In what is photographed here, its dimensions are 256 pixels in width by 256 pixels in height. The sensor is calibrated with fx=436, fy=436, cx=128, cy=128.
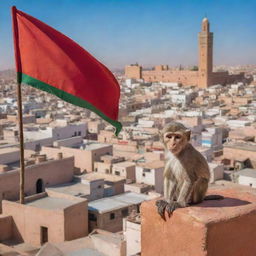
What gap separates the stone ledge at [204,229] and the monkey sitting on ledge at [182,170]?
0.10 m

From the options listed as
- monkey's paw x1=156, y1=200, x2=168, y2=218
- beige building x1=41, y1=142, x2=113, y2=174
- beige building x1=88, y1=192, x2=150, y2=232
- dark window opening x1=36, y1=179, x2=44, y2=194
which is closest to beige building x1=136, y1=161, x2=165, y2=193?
beige building x1=41, y1=142, x2=113, y2=174

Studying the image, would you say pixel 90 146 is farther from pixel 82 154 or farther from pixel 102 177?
pixel 102 177

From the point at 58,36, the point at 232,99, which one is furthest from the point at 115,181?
the point at 232,99

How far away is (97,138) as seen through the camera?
87.3 feet

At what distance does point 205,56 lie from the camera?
226ft

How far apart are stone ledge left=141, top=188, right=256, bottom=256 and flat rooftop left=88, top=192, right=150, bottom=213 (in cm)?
988

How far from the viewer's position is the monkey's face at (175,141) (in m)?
3.05

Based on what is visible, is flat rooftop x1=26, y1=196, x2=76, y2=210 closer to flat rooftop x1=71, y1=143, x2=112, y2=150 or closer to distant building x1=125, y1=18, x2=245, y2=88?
flat rooftop x1=71, y1=143, x2=112, y2=150

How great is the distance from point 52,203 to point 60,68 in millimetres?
8370

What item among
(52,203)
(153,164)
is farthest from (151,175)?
(52,203)

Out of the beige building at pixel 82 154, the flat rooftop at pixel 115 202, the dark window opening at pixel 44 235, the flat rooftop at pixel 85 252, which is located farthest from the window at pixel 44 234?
the beige building at pixel 82 154

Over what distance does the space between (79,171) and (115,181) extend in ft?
10.4

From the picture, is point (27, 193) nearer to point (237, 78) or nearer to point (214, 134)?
point (214, 134)

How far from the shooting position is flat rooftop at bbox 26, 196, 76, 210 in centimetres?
1220
